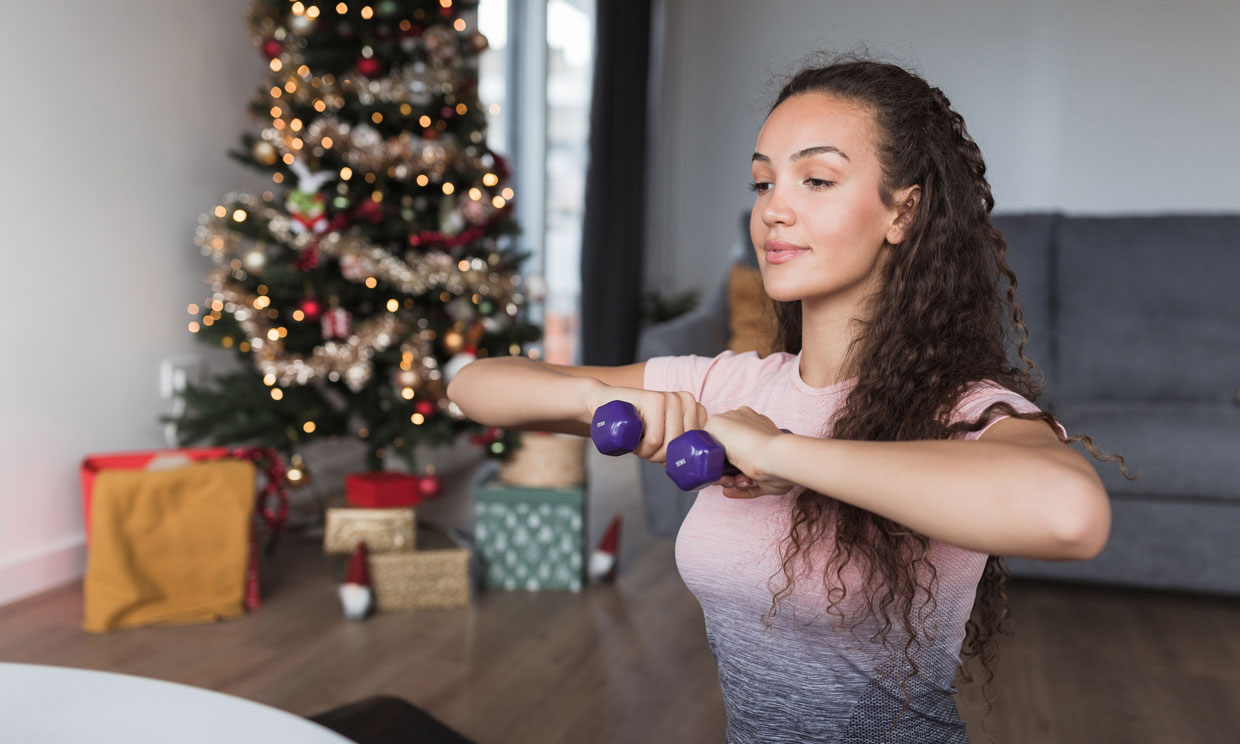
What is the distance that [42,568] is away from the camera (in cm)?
258

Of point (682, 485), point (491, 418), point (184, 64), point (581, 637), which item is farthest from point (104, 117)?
point (682, 485)

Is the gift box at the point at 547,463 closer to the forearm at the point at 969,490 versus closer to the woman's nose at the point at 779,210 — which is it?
the woman's nose at the point at 779,210

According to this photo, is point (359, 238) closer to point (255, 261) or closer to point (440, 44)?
point (255, 261)

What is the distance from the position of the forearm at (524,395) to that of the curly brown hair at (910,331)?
25cm

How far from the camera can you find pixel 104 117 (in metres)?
A: 2.73

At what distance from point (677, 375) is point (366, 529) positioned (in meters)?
1.58

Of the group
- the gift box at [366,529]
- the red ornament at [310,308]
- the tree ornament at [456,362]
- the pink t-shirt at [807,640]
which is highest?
the red ornament at [310,308]

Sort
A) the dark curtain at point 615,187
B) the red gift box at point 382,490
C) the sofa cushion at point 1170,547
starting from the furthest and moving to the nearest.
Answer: the dark curtain at point 615,187 < the red gift box at point 382,490 < the sofa cushion at point 1170,547

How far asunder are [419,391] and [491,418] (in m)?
1.76

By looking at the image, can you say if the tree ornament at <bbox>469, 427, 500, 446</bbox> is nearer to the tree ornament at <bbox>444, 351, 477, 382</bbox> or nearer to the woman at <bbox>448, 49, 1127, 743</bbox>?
the tree ornament at <bbox>444, 351, 477, 382</bbox>

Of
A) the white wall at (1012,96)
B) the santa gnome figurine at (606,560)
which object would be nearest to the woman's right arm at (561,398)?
the santa gnome figurine at (606,560)

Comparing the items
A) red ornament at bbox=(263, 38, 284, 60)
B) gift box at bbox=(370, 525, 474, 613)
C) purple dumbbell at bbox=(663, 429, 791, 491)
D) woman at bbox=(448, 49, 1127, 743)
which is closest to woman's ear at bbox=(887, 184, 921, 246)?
woman at bbox=(448, 49, 1127, 743)

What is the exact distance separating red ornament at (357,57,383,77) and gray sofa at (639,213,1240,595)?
1034 millimetres

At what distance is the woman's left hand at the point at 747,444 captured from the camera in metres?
0.84
